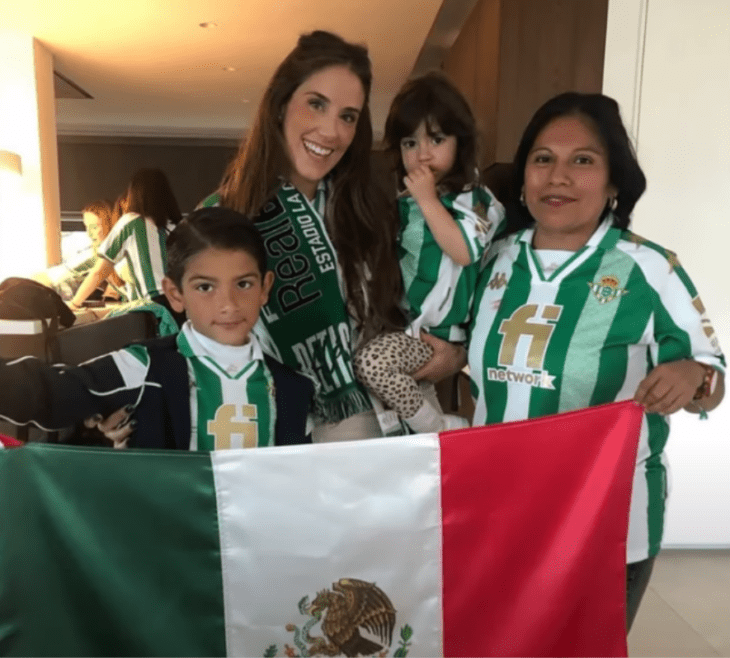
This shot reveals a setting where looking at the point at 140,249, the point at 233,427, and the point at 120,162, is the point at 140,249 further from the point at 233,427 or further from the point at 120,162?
the point at 120,162

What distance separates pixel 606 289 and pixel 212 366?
715 millimetres

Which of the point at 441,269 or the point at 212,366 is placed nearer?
the point at 212,366

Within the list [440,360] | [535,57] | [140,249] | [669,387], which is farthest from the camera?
[535,57]

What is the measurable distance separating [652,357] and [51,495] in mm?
1001

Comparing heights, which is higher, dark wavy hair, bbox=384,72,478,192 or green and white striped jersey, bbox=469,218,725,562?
dark wavy hair, bbox=384,72,478,192

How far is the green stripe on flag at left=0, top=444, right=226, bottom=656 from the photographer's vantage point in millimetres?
794

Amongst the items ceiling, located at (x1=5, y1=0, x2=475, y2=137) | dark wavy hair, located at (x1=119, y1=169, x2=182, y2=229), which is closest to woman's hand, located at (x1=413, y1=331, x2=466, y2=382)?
dark wavy hair, located at (x1=119, y1=169, x2=182, y2=229)

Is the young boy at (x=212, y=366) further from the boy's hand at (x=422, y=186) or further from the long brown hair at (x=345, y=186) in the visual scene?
the boy's hand at (x=422, y=186)

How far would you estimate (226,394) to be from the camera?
110cm

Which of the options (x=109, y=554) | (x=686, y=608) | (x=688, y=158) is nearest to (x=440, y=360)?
(x=109, y=554)

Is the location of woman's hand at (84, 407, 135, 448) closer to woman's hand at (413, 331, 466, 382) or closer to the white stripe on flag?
the white stripe on flag

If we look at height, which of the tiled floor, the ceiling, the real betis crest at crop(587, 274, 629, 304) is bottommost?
the tiled floor

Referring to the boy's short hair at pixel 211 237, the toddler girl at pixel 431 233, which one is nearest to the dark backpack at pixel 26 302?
the boy's short hair at pixel 211 237

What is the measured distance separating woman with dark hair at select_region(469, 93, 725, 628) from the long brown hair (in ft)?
0.75
